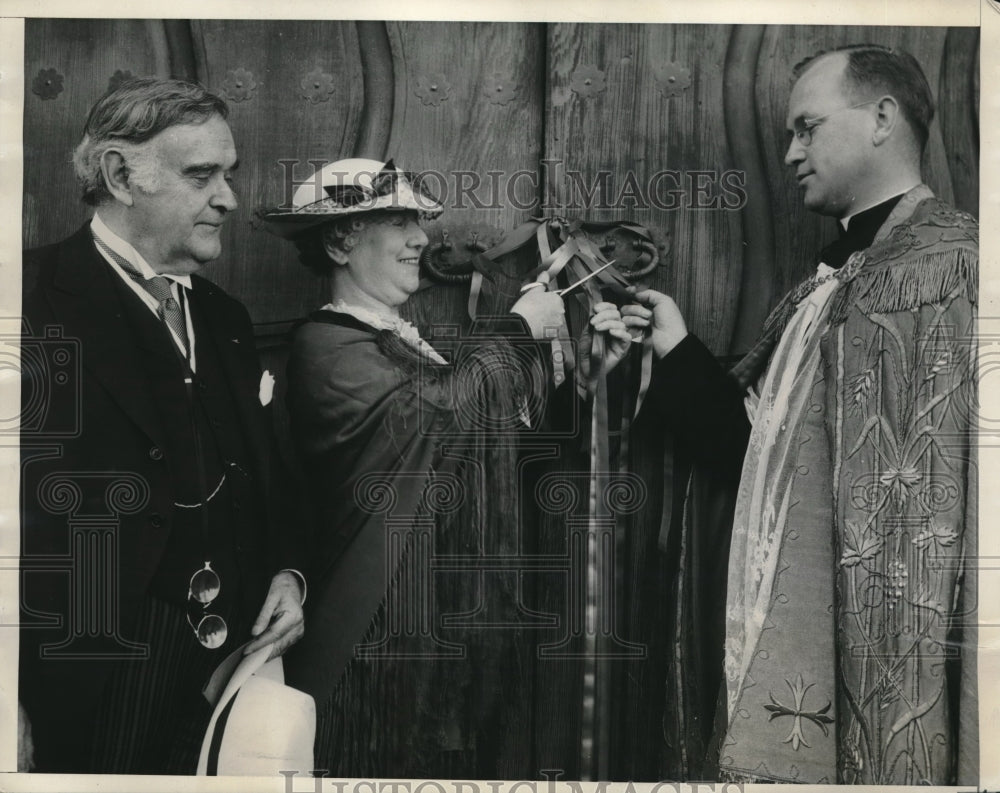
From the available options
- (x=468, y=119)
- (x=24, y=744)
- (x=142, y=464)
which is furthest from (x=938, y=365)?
(x=24, y=744)

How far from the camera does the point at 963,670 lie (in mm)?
4230

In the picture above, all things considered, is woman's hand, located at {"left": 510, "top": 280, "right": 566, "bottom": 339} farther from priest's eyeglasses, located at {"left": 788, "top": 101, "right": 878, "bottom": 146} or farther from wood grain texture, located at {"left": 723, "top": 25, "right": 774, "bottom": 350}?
priest's eyeglasses, located at {"left": 788, "top": 101, "right": 878, "bottom": 146}

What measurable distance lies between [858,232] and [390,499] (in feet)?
6.08

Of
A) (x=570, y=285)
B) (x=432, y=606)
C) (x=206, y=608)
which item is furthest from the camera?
(x=570, y=285)

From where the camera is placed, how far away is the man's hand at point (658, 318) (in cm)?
435

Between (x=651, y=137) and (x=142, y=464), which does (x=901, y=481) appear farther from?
(x=142, y=464)

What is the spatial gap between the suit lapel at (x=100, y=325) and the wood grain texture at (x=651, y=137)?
62.2 inches

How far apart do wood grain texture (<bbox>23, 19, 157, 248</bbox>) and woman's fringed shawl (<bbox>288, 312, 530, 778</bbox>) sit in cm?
119

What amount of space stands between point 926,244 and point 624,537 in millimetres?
1435

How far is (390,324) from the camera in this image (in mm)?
4297

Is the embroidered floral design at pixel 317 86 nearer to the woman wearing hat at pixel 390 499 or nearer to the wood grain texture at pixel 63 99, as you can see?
the woman wearing hat at pixel 390 499

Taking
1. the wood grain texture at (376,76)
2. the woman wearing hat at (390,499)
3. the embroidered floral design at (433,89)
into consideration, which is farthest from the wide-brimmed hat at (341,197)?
the embroidered floral design at (433,89)

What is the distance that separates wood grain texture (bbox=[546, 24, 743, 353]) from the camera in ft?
14.3

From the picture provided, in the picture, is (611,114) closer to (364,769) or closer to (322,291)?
Answer: (322,291)
